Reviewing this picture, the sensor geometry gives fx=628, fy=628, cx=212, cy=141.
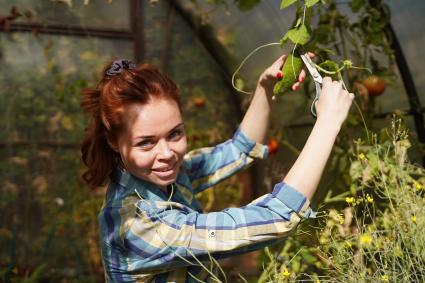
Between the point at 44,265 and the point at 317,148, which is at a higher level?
the point at 317,148

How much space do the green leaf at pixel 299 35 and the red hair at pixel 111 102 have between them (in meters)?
0.29

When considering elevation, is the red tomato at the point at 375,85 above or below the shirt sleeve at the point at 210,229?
above

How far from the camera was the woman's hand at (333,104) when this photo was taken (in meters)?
1.21

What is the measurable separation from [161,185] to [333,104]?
0.45 meters

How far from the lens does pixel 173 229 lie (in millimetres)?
1262

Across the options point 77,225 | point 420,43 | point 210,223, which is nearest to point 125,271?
point 210,223

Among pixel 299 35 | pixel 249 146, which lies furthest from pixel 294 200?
pixel 249 146

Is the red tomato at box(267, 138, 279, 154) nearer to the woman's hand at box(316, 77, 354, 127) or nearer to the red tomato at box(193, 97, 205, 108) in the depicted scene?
the red tomato at box(193, 97, 205, 108)

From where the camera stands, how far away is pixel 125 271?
4.55 ft

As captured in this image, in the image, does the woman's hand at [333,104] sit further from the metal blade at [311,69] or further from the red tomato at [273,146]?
the red tomato at [273,146]

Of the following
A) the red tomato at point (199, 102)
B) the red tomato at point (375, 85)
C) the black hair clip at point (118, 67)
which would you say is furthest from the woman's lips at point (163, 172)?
the red tomato at point (199, 102)

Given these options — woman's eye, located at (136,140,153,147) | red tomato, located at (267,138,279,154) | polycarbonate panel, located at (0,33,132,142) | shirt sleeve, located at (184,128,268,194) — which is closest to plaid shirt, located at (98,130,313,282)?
woman's eye, located at (136,140,153,147)

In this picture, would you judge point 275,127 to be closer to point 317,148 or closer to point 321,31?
point 321,31

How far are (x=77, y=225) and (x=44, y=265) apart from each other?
0.29 meters
